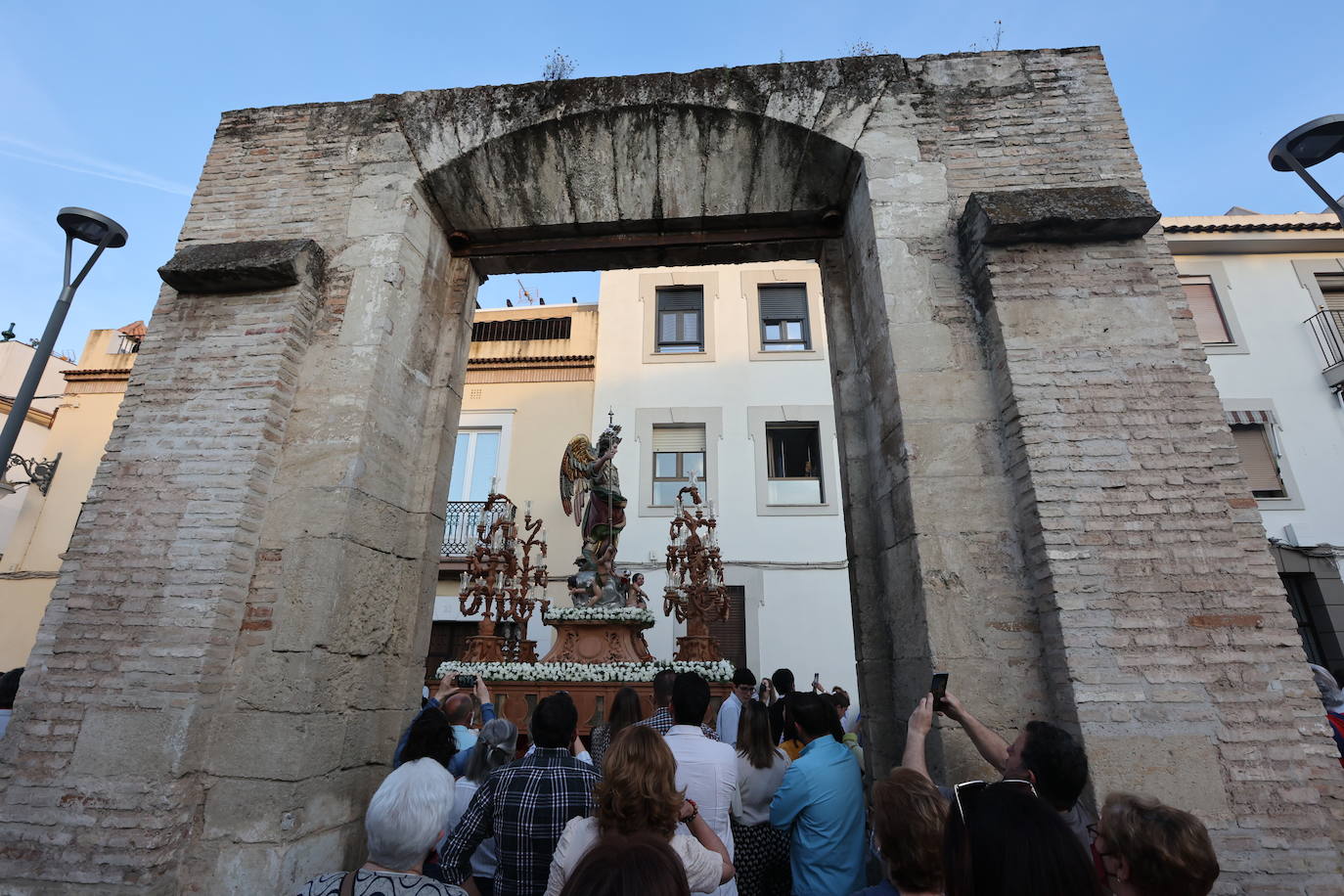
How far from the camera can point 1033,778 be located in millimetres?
2135

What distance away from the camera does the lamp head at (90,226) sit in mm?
4918

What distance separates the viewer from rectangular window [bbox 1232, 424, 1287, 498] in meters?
9.88

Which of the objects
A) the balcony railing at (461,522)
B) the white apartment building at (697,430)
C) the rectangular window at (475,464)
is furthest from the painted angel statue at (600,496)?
the rectangular window at (475,464)

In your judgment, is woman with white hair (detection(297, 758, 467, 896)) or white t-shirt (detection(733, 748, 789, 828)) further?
white t-shirt (detection(733, 748, 789, 828))

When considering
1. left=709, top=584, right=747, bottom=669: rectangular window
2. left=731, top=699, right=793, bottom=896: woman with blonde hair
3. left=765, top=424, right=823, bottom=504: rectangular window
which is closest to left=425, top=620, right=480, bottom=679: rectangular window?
left=709, top=584, right=747, bottom=669: rectangular window

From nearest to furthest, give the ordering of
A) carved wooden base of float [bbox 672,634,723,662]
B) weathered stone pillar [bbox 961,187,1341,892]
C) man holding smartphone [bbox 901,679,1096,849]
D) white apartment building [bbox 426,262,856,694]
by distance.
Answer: man holding smartphone [bbox 901,679,1096,849]
weathered stone pillar [bbox 961,187,1341,892]
carved wooden base of float [bbox 672,634,723,662]
white apartment building [bbox 426,262,856,694]

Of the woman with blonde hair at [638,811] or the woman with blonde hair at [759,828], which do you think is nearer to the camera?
the woman with blonde hair at [638,811]

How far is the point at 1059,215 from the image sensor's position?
3.72 m

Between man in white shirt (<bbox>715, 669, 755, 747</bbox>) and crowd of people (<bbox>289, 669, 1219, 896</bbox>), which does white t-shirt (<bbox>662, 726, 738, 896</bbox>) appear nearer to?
crowd of people (<bbox>289, 669, 1219, 896</bbox>)

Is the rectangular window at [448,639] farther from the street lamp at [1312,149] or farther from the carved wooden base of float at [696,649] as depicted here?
the street lamp at [1312,149]

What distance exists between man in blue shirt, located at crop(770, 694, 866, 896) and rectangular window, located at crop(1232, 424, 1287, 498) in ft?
34.6

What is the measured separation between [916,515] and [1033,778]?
1.59 metres

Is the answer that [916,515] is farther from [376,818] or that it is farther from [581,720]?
[581,720]

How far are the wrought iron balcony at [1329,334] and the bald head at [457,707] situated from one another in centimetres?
1324
